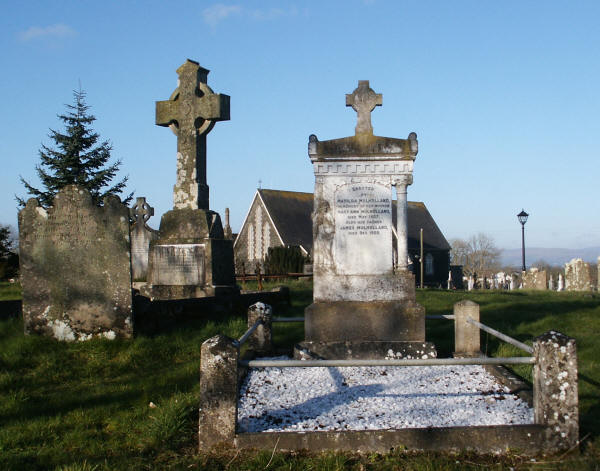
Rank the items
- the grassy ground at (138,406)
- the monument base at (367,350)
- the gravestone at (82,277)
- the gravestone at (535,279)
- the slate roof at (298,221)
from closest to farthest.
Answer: the grassy ground at (138,406), the monument base at (367,350), the gravestone at (82,277), the gravestone at (535,279), the slate roof at (298,221)

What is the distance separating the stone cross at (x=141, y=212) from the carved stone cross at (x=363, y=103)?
13.2 metres

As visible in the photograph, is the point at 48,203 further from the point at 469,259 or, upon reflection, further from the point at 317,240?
the point at 469,259

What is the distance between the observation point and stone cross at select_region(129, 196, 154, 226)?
808 inches

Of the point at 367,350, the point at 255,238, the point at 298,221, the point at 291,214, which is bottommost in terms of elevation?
the point at 367,350

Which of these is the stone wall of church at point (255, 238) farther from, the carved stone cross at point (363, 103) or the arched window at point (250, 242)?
the carved stone cross at point (363, 103)

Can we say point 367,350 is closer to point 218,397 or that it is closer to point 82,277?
point 218,397

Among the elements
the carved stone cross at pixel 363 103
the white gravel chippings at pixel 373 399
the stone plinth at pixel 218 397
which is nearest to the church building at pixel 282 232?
the carved stone cross at pixel 363 103

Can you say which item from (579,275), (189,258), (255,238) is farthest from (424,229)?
(189,258)

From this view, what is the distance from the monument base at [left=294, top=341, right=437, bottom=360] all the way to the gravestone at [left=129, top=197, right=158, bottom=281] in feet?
42.0

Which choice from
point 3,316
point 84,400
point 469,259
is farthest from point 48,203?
point 469,259

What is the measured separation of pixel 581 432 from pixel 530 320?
687 centimetres

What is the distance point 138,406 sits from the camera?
6.07 m

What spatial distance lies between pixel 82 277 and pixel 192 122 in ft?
19.9

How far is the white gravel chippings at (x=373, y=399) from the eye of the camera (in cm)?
530
